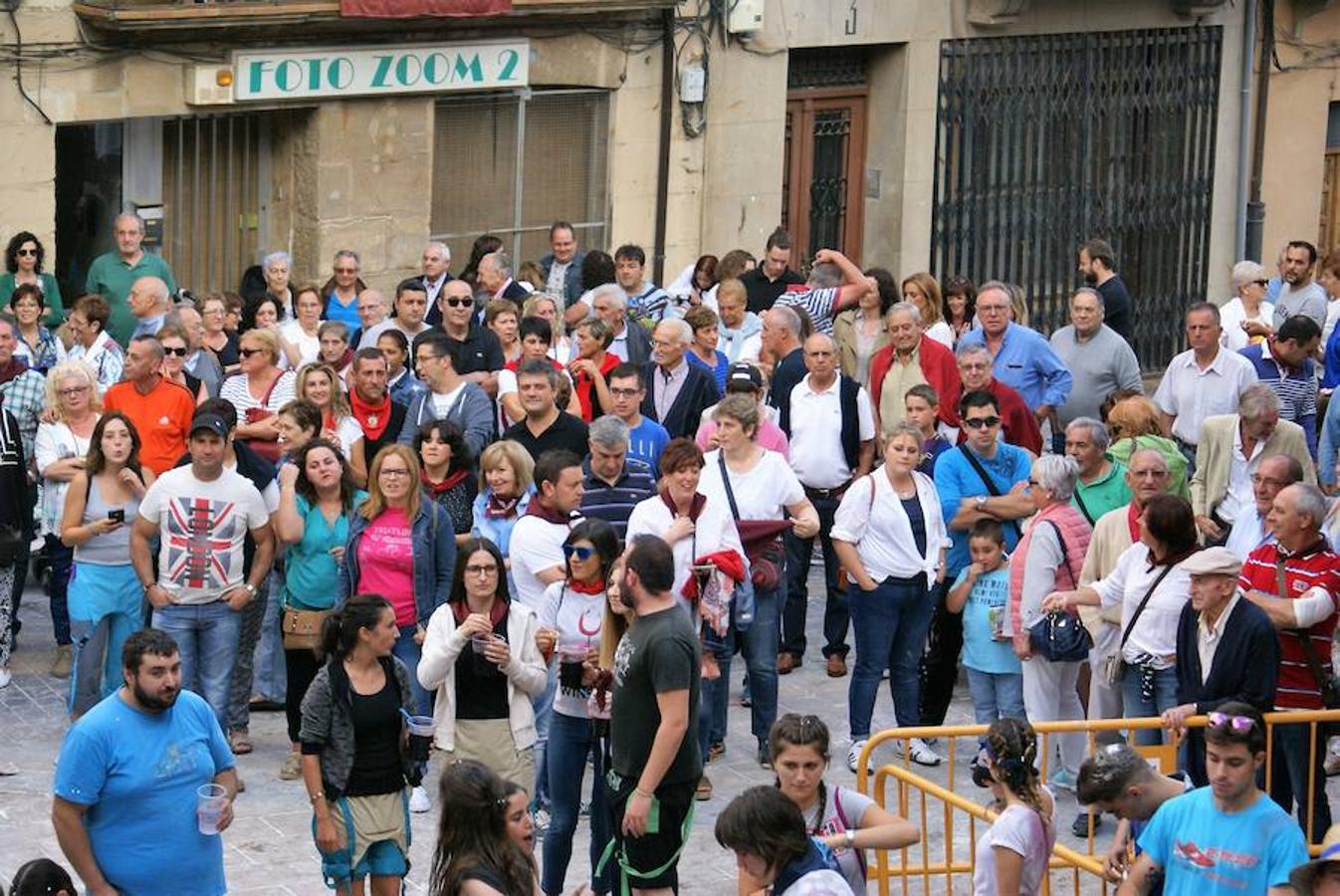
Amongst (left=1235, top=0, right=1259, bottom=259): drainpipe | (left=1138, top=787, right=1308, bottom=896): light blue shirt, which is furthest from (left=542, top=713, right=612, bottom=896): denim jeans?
(left=1235, top=0, right=1259, bottom=259): drainpipe

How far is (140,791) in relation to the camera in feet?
26.9

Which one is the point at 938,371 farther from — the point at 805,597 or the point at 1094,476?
the point at 1094,476

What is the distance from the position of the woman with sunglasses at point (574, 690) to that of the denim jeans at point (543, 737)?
21 centimetres

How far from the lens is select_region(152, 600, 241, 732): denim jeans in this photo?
36.4 ft

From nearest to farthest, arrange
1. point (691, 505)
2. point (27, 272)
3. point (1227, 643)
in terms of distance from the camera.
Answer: point (1227, 643), point (691, 505), point (27, 272)

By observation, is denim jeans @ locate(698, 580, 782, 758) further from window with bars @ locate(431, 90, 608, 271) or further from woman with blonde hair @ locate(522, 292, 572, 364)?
window with bars @ locate(431, 90, 608, 271)

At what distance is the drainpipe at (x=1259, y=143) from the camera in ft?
73.2

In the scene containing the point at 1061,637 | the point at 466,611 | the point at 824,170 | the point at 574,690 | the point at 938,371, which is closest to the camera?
the point at 466,611

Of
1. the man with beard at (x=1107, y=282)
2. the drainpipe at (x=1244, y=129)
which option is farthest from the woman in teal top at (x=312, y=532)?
the drainpipe at (x=1244, y=129)

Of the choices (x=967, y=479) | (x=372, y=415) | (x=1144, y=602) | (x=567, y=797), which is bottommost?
(x=567, y=797)

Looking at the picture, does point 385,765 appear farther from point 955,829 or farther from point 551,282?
point 551,282

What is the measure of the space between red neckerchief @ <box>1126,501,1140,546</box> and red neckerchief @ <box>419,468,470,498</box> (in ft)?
10.2

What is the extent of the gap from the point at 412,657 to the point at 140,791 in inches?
113

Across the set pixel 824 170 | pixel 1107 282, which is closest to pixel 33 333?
pixel 1107 282
